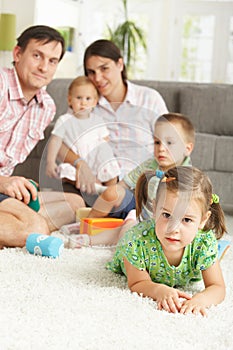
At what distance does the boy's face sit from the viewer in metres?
2.30

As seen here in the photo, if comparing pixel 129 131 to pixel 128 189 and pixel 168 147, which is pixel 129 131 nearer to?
pixel 168 147

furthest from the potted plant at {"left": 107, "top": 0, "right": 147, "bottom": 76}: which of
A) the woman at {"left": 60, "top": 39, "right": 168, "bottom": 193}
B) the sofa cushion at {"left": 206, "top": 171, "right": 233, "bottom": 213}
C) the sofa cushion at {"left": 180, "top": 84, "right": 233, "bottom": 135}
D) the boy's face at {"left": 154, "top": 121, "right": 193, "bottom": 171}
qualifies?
the boy's face at {"left": 154, "top": 121, "right": 193, "bottom": 171}

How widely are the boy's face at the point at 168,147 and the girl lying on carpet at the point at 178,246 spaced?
0.52 meters

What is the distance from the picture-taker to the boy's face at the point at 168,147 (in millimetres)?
2297

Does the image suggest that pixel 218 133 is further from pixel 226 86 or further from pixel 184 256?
pixel 184 256

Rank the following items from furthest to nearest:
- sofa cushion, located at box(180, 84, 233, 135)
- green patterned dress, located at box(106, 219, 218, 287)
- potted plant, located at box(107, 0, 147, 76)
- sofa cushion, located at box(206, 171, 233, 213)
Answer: potted plant, located at box(107, 0, 147, 76)
sofa cushion, located at box(180, 84, 233, 135)
sofa cushion, located at box(206, 171, 233, 213)
green patterned dress, located at box(106, 219, 218, 287)

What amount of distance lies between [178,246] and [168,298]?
5.6 inches

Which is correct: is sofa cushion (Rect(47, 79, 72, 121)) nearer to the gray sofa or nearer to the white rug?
the gray sofa

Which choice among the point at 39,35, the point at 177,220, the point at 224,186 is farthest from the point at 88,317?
the point at 224,186

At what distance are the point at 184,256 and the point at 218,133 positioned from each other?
228 centimetres

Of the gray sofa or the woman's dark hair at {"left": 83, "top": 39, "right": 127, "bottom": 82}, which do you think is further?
the gray sofa

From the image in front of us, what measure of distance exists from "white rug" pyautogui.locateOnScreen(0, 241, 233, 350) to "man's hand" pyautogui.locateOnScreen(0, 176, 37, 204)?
373 millimetres

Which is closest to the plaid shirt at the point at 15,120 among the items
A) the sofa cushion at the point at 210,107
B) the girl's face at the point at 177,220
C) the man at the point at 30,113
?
the man at the point at 30,113

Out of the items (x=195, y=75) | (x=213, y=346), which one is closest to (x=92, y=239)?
(x=213, y=346)
